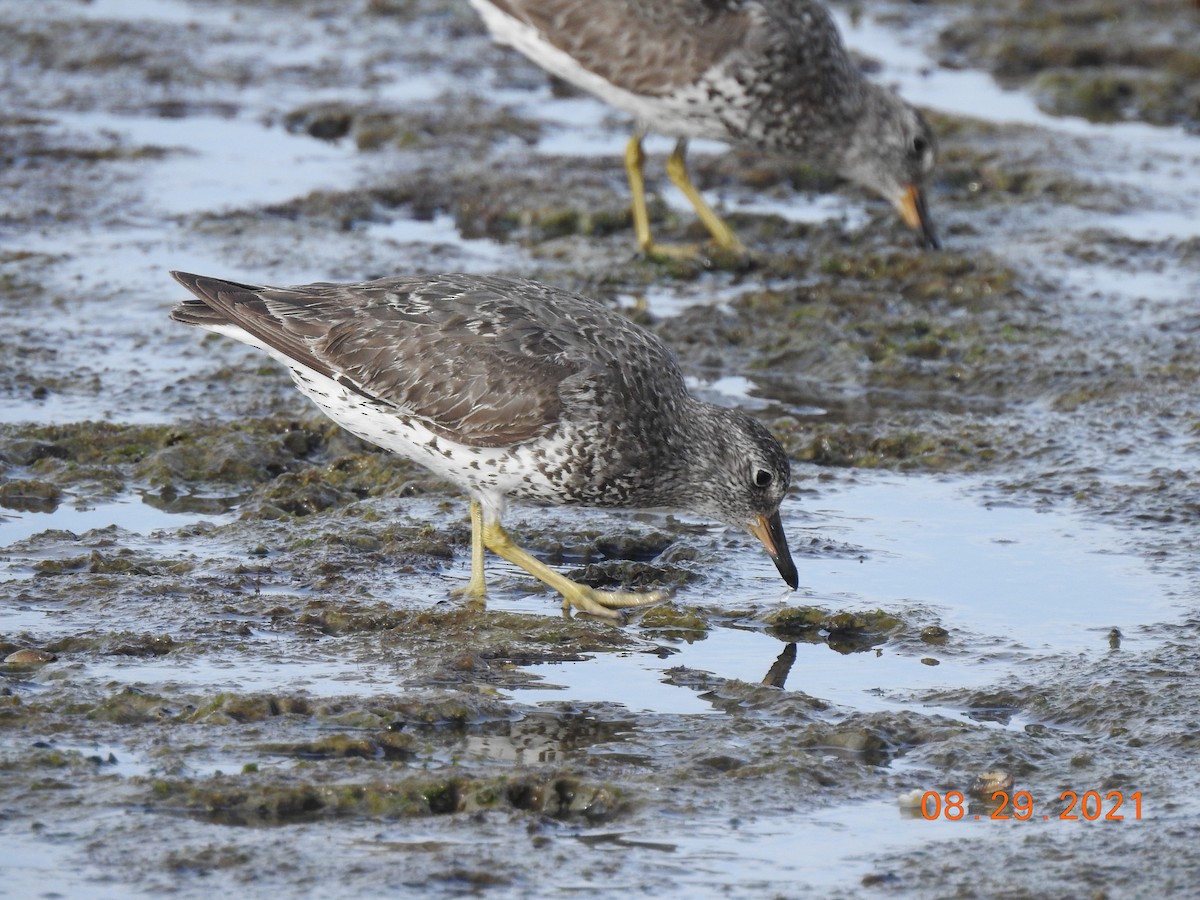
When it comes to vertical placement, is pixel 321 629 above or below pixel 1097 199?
below

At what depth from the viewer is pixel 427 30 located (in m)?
19.0

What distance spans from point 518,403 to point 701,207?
545 cm

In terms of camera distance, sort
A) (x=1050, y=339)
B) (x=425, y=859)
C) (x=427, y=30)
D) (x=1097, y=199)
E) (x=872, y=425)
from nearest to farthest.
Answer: (x=425, y=859) < (x=872, y=425) < (x=1050, y=339) < (x=1097, y=199) < (x=427, y=30)

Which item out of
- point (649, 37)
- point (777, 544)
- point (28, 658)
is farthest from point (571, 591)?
point (649, 37)

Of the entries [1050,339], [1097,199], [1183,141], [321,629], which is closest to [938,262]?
[1050,339]

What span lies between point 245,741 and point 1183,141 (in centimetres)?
1227

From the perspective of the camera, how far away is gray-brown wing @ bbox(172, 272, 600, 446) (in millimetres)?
7676

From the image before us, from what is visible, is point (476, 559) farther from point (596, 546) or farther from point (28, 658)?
point (28, 658)

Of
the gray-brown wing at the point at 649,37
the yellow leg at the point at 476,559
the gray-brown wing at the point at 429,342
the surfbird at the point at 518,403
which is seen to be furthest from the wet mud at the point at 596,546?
the gray-brown wing at the point at 649,37

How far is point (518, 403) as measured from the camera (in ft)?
25.1

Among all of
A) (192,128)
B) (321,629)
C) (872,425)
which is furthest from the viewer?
(192,128)

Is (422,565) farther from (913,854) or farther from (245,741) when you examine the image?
(913,854)

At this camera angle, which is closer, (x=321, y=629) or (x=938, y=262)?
(x=321, y=629)

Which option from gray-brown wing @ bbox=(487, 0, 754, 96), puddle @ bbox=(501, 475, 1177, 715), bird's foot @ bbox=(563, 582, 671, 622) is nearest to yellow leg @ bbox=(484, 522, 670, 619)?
bird's foot @ bbox=(563, 582, 671, 622)
